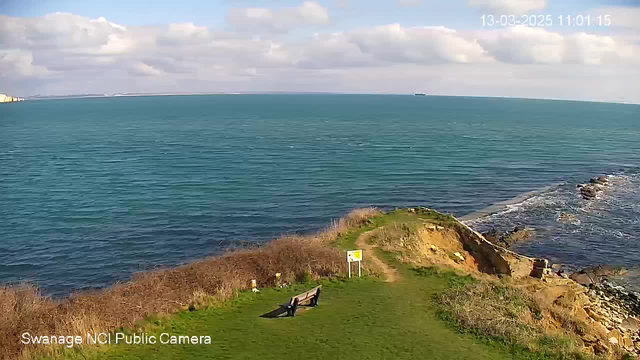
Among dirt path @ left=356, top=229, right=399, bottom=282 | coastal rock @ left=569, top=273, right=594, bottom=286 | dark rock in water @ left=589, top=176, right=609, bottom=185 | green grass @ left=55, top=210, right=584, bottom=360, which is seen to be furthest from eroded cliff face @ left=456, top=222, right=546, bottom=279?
dark rock in water @ left=589, top=176, right=609, bottom=185

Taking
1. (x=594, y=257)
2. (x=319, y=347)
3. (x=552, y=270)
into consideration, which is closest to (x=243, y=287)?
(x=319, y=347)

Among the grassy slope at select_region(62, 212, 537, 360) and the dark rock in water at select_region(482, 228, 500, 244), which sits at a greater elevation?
the grassy slope at select_region(62, 212, 537, 360)

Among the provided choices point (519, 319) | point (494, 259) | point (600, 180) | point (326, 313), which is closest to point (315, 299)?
point (326, 313)

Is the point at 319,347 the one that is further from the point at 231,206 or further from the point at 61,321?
the point at 231,206

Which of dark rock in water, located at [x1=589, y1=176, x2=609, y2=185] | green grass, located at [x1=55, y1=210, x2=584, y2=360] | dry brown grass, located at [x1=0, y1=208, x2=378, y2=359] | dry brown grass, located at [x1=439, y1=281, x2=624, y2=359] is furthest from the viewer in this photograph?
dark rock in water, located at [x1=589, y1=176, x2=609, y2=185]

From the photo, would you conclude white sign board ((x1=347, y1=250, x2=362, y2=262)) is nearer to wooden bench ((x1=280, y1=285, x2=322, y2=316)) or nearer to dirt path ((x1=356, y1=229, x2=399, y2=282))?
dirt path ((x1=356, y1=229, x2=399, y2=282))

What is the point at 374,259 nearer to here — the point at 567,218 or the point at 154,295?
the point at 154,295

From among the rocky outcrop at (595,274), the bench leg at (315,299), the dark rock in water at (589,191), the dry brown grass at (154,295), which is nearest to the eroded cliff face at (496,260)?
the rocky outcrop at (595,274)
